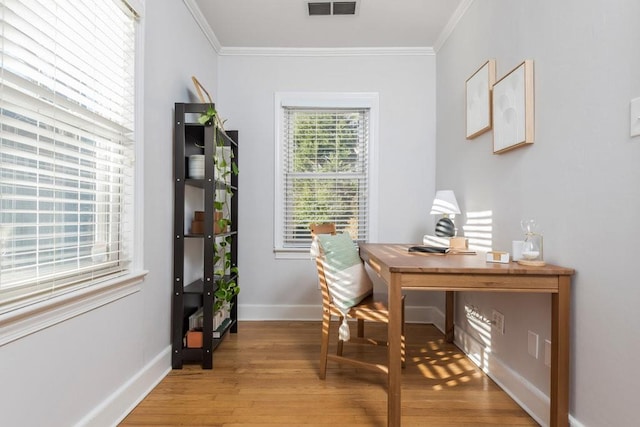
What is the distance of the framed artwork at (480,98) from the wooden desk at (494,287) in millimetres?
1077

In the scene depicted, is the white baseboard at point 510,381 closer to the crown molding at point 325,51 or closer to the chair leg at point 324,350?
the chair leg at point 324,350

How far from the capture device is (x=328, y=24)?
2916 millimetres

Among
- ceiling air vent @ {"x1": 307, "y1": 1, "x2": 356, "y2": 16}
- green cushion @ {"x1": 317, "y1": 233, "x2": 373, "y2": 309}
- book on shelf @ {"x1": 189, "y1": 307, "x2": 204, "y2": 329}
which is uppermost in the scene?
ceiling air vent @ {"x1": 307, "y1": 1, "x2": 356, "y2": 16}

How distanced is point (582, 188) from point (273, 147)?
2.48m

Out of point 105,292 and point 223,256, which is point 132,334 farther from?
point 223,256

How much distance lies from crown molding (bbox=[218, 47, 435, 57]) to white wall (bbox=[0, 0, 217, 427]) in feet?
1.68

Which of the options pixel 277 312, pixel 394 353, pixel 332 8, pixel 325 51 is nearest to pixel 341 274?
pixel 394 353

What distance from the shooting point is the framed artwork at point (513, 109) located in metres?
1.81

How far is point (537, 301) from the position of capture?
5.93 feet

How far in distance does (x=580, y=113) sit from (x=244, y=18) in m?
2.46

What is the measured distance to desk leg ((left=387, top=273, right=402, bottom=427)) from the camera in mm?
1580

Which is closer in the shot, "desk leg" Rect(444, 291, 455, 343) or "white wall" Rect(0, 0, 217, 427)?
"white wall" Rect(0, 0, 217, 427)

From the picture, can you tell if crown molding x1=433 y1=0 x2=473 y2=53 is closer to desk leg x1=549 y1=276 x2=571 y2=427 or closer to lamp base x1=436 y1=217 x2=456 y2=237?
lamp base x1=436 y1=217 x2=456 y2=237

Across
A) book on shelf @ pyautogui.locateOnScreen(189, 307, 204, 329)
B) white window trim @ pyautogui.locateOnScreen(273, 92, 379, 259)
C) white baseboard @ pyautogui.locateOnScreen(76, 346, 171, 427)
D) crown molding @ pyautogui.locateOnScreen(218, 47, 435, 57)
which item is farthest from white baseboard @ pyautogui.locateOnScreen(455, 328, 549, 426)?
crown molding @ pyautogui.locateOnScreen(218, 47, 435, 57)
